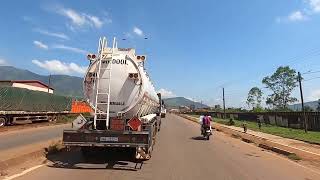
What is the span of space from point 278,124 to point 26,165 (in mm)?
45816

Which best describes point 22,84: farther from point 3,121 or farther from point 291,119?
point 291,119

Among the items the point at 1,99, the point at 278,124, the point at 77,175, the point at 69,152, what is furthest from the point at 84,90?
the point at 278,124

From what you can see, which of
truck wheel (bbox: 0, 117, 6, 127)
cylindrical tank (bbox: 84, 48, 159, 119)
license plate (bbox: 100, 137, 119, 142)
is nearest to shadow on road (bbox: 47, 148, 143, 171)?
license plate (bbox: 100, 137, 119, 142)

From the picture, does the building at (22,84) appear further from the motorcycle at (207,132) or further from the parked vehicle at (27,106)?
the motorcycle at (207,132)

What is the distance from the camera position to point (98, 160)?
1273cm

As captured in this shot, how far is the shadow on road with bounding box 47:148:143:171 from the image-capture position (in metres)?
11.5

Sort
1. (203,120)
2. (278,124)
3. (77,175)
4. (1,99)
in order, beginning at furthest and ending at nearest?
(278,124) < (1,99) < (203,120) < (77,175)

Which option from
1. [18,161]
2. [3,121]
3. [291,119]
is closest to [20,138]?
[3,121]

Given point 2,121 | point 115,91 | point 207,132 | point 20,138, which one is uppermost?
point 115,91

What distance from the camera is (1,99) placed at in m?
28.0

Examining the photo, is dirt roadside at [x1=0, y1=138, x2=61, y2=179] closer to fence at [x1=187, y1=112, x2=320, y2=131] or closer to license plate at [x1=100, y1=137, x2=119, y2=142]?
license plate at [x1=100, y1=137, x2=119, y2=142]

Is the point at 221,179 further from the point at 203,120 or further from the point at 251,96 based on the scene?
the point at 251,96

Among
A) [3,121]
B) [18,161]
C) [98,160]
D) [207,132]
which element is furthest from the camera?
[3,121]

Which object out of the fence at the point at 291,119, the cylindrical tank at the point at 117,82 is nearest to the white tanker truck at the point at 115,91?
the cylindrical tank at the point at 117,82
